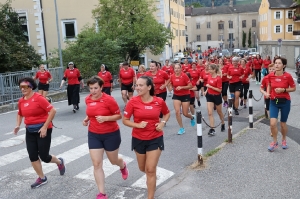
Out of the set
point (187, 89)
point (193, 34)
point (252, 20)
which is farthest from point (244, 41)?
point (187, 89)

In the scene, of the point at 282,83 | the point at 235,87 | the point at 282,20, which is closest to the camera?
the point at 282,83

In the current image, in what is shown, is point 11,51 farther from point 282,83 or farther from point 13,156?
point 282,83

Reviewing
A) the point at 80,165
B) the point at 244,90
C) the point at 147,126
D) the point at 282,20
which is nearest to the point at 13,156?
the point at 80,165

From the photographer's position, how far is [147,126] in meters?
5.15

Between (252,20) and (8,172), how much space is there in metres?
107

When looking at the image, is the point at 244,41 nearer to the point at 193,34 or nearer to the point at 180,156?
the point at 193,34

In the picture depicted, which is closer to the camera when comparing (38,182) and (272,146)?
(38,182)

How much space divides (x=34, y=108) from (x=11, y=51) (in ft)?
58.9

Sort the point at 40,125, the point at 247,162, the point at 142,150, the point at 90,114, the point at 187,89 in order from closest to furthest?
1. the point at 142,150
2. the point at 90,114
3. the point at 40,125
4. the point at 247,162
5. the point at 187,89

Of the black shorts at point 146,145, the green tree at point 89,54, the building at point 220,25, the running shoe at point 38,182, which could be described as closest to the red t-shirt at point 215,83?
the black shorts at point 146,145

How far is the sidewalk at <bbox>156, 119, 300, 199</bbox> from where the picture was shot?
566 centimetres

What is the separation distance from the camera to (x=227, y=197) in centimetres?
552

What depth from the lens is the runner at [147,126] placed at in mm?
5125

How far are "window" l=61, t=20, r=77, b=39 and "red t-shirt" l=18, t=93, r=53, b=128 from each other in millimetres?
31566
